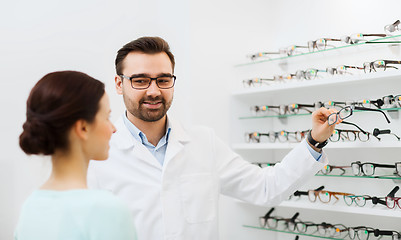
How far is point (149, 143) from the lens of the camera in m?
2.24

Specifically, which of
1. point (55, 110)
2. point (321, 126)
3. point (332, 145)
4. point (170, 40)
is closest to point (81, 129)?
point (55, 110)

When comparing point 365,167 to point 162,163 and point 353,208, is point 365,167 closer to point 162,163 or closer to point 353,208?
point 353,208

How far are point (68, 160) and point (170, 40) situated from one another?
6.17 ft

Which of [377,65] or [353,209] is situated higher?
[377,65]

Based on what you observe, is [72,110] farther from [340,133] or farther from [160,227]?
[340,133]

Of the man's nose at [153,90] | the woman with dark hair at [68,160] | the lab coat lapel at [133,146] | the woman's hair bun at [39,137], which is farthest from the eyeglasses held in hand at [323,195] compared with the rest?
the woman's hair bun at [39,137]

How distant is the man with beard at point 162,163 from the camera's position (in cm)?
213

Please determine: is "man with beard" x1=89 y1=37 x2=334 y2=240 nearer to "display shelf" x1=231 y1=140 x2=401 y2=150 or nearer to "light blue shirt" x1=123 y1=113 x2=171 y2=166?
"light blue shirt" x1=123 y1=113 x2=171 y2=166

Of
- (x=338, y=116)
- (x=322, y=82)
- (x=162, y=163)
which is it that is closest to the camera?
(x=338, y=116)

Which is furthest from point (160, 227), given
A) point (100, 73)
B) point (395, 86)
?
point (395, 86)

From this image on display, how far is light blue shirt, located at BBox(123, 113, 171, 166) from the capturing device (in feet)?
7.32

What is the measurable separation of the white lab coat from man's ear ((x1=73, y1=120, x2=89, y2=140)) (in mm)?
902

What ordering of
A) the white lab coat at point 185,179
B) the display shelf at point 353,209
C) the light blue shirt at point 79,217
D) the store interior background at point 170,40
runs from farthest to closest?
the store interior background at point 170,40 < the display shelf at point 353,209 < the white lab coat at point 185,179 < the light blue shirt at point 79,217

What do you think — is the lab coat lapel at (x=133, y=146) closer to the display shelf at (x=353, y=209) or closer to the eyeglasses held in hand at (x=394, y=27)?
the display shelf at (x=353, y=209)
